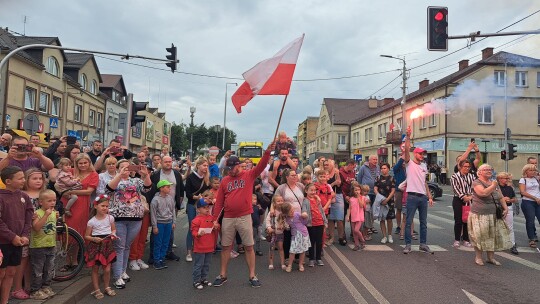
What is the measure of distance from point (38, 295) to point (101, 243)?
874 mm

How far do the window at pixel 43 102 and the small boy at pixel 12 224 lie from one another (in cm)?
2815

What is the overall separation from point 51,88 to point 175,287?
97.1 feet

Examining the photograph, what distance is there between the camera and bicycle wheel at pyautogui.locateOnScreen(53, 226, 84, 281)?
550cm

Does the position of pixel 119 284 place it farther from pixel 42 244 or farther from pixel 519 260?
pixel 519 260

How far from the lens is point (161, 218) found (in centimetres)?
666

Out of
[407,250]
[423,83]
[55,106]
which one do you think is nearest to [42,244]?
[407,250]

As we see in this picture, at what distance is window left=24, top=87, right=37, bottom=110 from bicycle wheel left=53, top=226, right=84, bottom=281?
2525 cm

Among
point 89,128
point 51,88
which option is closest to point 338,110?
point 89,128

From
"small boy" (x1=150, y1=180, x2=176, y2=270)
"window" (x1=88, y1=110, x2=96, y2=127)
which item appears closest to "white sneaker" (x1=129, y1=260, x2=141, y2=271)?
"small boy" (x1=150, y1=180, x2=176, y2=270)

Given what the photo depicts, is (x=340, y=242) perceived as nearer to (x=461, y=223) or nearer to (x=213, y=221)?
(x=461, y=223)

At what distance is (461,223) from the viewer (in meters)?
8.73

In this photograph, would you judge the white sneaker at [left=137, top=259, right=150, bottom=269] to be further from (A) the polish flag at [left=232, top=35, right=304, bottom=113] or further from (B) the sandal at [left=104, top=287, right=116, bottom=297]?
(A) the polish flag at [left=232, top=35, right=304, bottom=113]

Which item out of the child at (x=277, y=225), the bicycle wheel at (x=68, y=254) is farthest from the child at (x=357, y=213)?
the bicycle wheel at (x=68, y=254)

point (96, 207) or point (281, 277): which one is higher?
point (96, 207)
